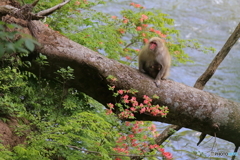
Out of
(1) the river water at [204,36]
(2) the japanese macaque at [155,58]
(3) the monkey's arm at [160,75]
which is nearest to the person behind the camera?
(3) the monkey's arm at [160,75]

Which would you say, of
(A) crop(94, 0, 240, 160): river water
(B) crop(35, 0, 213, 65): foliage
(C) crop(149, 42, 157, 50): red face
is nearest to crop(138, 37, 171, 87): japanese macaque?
(C) crop(149, 42, 157, 50): red face

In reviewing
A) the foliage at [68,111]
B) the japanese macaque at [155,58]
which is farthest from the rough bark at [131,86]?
the japanese macaque at [155,58]

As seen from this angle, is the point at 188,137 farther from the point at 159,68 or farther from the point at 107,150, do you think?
the point at 107,150

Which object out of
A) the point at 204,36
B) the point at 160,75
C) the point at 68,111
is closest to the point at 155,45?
the point at 160,75

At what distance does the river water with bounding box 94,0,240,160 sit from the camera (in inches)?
356

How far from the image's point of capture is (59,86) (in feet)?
15.7

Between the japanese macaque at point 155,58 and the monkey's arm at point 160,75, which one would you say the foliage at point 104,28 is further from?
the monkey's arm at point 160,75

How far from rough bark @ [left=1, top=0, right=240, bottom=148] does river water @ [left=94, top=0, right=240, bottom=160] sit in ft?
13.4

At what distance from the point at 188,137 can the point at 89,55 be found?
531cm

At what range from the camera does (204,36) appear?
12.5 meters

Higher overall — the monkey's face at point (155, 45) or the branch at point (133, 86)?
the monkey's face at point (155, 45)

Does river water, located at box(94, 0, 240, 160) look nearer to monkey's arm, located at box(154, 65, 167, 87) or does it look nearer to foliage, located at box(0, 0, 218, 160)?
foliage, located at box(0, 0, 218, 160)

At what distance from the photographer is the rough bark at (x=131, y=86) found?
14.4 ft

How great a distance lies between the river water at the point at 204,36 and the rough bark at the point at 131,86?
4.07 m
